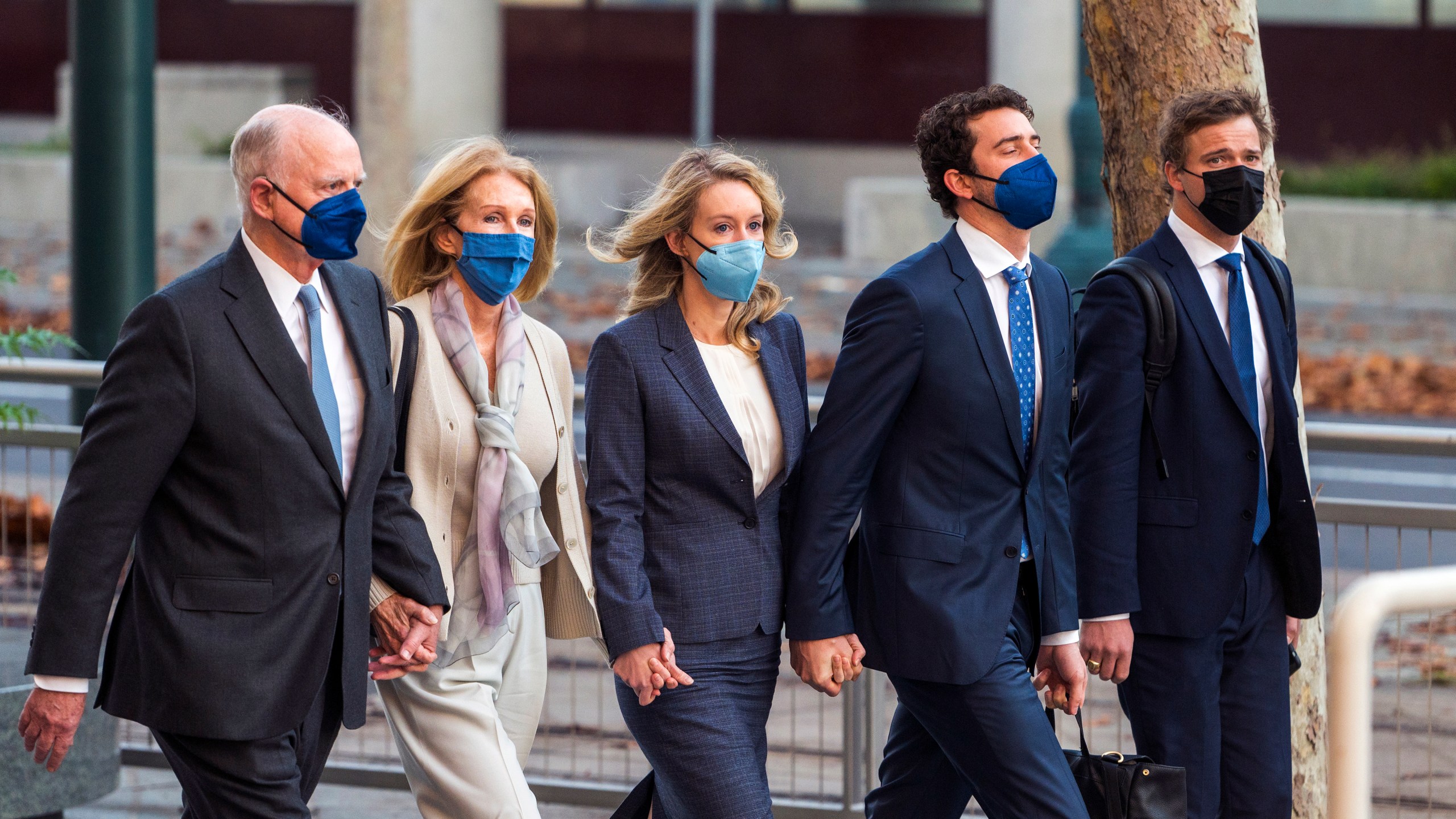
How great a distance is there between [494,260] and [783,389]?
0.74m

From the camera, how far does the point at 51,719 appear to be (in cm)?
344

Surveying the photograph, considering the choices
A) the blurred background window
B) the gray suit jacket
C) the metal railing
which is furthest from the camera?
the blurred background window

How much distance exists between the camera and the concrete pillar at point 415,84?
61.4ft

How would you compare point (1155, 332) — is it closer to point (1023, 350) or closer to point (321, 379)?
point (1023, 350)

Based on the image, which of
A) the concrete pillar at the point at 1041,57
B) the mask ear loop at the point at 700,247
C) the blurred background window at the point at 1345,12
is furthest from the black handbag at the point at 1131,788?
the blurred background window at the point at 1345,12

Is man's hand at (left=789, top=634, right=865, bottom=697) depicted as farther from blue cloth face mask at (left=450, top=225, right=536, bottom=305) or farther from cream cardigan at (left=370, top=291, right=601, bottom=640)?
blue cloth face mask at (left=450, top=225, right=536, bottom=305)

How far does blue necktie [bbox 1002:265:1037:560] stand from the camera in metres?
4.03

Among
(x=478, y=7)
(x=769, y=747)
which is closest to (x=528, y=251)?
(x=769, y=747)

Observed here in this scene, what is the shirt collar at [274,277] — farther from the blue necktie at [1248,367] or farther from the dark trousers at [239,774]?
the blue necktie at [1248,367]

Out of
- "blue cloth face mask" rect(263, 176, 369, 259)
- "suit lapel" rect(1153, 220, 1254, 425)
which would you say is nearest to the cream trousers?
"blue cloth face mask" rect(263, 176, 369, 259)

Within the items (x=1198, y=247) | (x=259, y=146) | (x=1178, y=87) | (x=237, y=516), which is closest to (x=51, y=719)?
(x=237, y=516)

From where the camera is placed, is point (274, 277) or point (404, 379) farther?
point (404, 379)

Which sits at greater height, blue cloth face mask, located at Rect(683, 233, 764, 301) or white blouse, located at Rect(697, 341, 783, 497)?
blue cloth face mask, located at Rect(683, 233, 764, 301)

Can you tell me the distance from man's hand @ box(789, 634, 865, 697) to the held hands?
80 cm
